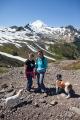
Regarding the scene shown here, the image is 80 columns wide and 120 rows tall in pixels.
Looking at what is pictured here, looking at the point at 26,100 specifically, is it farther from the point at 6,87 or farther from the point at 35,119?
the point at 6,87

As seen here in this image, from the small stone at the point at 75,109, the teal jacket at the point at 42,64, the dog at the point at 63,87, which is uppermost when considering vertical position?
the teal jacket at the point at 42,64

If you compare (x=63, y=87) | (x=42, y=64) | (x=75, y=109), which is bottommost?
(x=75, y=109)

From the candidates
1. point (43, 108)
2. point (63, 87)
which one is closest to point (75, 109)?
point (43, 108)

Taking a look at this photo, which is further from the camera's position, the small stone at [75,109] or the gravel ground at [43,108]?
the gravel ground at [43,108]

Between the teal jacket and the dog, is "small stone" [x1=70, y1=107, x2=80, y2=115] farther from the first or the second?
the teal jacket

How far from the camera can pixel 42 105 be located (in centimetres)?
2230

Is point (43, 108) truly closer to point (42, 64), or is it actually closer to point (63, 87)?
point (63, 87)

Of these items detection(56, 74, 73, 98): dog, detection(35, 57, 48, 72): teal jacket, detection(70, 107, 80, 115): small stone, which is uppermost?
detection(35, 57, 48, 72): teal jacket

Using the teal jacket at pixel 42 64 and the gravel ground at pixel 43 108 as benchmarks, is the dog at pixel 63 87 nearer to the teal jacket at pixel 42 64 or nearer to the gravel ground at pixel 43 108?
the gravel ground at pixel 43 108

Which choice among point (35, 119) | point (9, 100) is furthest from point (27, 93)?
point (35, 119)

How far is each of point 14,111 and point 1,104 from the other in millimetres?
1603

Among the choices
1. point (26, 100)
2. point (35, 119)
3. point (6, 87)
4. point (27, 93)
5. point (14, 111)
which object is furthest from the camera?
point (6, 87)

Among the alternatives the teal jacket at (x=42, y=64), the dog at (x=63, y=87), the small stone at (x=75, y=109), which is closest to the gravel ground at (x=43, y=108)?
the small stone at (x=75, y=109)

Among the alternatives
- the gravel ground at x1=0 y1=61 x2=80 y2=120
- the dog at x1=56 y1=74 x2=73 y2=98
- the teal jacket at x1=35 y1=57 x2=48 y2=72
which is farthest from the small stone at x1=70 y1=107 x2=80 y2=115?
the teal jacket at x1=35 y1=57 x2=48 y2=72
